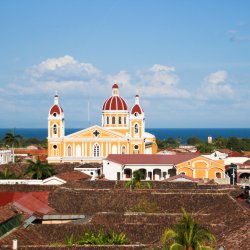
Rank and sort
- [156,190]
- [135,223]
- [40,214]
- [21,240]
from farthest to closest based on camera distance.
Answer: [156,190] < [40,214] < [135,223] < [21,240]

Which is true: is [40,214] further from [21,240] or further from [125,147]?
[125,147]

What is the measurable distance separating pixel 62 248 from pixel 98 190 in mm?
16851

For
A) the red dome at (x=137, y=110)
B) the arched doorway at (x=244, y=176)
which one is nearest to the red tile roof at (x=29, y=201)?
the arched doorway at (x=244, y=176)

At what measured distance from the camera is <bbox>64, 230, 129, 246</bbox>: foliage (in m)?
32.7

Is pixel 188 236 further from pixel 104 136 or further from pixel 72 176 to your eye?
pixel 104 136

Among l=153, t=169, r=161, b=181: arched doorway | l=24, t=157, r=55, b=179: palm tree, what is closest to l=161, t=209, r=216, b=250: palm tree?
l=24, t=157, r=55, b=179: palm tree

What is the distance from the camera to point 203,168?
68938 millimetres

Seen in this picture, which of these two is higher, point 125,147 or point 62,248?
point 125,147

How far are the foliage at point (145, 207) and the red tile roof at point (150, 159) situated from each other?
88.3ft

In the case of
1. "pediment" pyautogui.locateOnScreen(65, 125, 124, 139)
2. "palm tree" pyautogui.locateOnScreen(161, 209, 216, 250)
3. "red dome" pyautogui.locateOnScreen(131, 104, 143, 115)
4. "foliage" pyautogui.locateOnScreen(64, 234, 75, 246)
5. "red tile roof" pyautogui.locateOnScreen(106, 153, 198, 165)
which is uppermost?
"red dome" pyautogui.locateOnScreen(131, 104, 143, 115)

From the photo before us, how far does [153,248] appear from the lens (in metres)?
29.5

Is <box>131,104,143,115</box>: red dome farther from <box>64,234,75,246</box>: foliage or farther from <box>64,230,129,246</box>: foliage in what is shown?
<box>64,234,75,246</box>: foliage

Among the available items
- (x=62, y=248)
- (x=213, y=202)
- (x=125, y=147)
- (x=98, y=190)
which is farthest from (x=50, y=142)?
(x=62, y=248)

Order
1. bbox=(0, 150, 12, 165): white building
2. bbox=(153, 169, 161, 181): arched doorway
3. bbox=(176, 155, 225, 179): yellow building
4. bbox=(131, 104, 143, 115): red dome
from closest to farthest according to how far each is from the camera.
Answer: bbox=(176, 155, 225, 179): yellow building < bbox=(153, 169, 161, 181): arched doorway < bbox=(131, 104, 143, 115): red dome < bbox=(0, 150, 12, 165): white building
